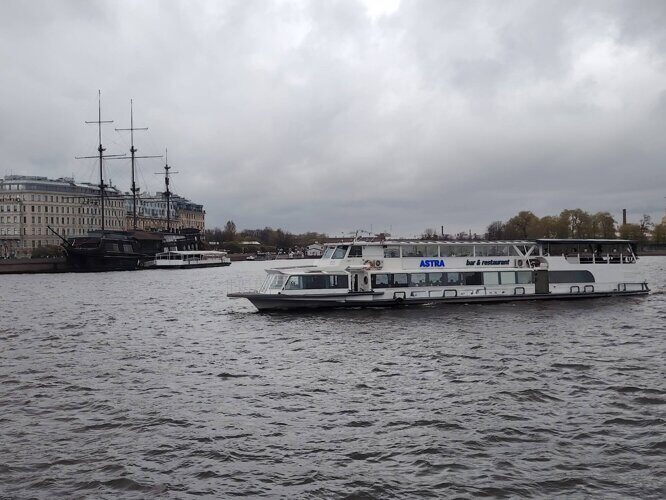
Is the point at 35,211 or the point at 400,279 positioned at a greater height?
the point at 35,211

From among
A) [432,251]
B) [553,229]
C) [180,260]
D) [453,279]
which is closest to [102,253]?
[180,260]

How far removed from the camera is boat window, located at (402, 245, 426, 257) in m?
43.4

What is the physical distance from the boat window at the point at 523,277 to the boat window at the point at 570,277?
5.90 ft

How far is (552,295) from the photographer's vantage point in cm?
4541

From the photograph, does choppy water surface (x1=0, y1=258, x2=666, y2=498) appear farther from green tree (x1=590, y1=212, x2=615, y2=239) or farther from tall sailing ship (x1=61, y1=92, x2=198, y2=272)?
green tree (x1=590, y1=212, x2=615, y2=239)

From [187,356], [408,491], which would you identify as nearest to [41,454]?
[408,491]

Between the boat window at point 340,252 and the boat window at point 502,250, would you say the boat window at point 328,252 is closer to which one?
the boat window at point 340,252

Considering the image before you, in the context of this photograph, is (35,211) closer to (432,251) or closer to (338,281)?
(338,281)

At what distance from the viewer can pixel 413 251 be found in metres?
43.7

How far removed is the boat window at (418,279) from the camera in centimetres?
4300

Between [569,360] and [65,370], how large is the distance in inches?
808

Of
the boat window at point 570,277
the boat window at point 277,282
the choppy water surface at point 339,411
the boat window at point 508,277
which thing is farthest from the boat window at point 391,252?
the boat window at point 570,277

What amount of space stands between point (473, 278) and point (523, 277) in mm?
4022

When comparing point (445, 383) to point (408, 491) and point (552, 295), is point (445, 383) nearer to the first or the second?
point (408, 491)
